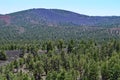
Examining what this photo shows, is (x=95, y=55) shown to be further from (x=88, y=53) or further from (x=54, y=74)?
(x=54, y=74)

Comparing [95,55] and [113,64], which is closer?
[113,64]

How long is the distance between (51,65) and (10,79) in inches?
1331

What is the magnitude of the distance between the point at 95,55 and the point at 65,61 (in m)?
21.0

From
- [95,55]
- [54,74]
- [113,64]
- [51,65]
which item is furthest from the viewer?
[95,55]

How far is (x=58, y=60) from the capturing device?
6275 inches

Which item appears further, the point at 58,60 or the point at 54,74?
the point at 58,60

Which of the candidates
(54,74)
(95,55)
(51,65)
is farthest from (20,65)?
(54,74)

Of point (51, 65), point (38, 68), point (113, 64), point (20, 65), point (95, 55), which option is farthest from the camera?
point (20, 65)

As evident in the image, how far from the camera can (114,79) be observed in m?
126

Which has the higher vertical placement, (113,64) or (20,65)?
(113,64)

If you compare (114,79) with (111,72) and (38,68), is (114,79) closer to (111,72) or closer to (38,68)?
(111,72)

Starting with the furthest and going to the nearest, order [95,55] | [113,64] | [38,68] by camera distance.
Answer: [95,55], [38,68], [113,64]

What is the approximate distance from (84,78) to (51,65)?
117ft

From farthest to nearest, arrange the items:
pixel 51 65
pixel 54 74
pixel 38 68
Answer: pixel 51 65 → pixel 38 68 → pixel 54 74
